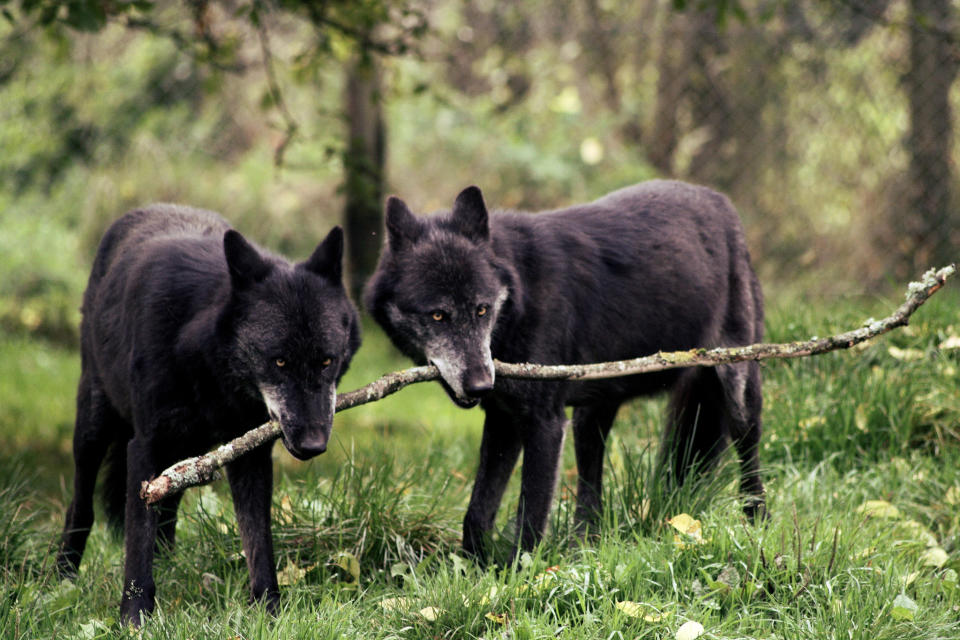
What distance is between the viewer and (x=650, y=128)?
1048 centimetres

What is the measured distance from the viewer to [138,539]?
3859 millimetres

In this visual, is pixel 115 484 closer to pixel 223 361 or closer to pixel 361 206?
pixel 223 361

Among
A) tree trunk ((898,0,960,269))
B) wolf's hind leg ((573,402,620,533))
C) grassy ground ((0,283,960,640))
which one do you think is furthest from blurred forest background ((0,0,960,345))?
grassy ground ((0,283,960,640))

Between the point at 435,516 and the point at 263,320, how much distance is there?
4.60 feet

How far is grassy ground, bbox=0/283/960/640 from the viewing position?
3.42 meters

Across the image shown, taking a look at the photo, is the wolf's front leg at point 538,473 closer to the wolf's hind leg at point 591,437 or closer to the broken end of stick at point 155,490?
A: the wolf's hind leg at point 591,437

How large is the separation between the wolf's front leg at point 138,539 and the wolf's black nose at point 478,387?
1.31 meters

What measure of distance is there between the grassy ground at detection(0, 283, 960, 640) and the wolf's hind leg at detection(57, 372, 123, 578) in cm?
14

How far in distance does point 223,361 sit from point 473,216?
132 centimetres

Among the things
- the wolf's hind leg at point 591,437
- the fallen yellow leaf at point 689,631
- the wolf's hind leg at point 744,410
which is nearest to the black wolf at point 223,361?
the fallen yellow leaf at point 689,631

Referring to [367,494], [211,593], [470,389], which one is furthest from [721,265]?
[211,593]

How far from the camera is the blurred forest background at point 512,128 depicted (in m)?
8.99

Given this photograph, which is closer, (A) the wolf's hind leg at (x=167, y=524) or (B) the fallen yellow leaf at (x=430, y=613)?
(B) the fallen yellow leaf at (x=430, y=613)

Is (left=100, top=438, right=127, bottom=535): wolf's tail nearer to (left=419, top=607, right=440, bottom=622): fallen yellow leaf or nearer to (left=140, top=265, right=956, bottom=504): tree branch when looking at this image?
(left=140, top=265, right=956, bottom=504): tree branch
